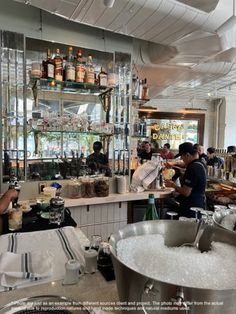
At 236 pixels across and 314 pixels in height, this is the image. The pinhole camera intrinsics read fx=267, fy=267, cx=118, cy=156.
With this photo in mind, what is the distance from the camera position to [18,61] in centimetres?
262

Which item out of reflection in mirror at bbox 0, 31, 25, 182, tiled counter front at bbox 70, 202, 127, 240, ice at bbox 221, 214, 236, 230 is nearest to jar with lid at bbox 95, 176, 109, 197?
tiled counter front at bbox 70, 202, 127, 240

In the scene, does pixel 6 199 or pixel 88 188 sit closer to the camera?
pixel 6 199

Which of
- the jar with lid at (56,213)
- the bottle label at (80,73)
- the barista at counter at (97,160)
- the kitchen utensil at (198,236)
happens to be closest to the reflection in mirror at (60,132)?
the barista at counter at (97,160)

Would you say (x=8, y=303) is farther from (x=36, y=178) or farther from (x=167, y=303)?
(x=36, y=178)

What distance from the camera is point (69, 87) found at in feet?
9.98

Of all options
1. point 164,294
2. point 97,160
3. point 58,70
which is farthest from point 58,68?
point 164,294

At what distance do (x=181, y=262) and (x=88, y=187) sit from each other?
2.13 m

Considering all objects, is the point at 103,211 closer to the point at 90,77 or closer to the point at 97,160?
the point at 97,160

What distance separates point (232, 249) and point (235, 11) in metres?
2.15

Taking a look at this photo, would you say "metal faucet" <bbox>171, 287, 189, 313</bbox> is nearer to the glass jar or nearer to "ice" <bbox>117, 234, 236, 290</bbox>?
"ice" <bbox>117, 234, 236, 290</bbox>

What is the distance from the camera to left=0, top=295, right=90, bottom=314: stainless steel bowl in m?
0.90

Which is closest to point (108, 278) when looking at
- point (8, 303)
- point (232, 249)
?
point (8, 303)

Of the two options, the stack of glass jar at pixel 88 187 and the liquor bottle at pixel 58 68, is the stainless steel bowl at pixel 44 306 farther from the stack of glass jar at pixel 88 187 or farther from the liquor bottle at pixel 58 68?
the liquor bottle at pixel 58 68

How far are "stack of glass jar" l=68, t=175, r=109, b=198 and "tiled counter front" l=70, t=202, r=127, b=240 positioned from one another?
0.13 m
